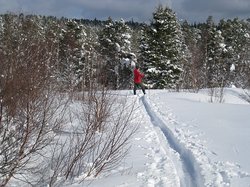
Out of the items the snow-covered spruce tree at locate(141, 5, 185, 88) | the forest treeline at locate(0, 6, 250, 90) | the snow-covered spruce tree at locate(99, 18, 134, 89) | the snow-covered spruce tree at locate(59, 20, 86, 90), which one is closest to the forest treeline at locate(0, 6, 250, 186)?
the forest treeline at locate(0, 6, 250, 90)

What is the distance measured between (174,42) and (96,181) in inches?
1187

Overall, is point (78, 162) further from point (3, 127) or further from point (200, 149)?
point (200, 149)

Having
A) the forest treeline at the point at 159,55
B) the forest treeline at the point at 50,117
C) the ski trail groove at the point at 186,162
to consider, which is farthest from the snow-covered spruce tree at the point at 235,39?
the forest treeline at the point at 50,117

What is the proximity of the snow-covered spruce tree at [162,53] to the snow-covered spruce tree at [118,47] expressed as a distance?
3975mm

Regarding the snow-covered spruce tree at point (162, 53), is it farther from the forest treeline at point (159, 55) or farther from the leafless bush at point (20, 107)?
the leafless bush at point (20, 107)

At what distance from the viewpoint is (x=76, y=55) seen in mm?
37344

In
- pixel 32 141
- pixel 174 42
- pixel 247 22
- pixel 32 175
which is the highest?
pixel 247 22

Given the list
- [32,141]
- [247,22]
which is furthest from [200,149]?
[247,22]

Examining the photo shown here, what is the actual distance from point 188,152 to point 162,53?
27.7 m

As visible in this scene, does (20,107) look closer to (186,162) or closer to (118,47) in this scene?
(186,162)

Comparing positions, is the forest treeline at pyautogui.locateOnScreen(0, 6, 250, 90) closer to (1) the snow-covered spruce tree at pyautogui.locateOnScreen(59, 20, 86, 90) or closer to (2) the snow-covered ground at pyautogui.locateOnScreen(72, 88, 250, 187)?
(1) the snow-covered spruce tree at pyautogui.locateOnScreen(59, 20, 86, 90)

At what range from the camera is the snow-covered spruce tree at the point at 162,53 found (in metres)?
35.1

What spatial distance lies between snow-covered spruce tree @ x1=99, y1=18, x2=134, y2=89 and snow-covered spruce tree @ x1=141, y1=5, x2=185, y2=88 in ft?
13.0

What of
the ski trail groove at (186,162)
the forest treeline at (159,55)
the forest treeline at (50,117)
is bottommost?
the ski trail groove at (186,162)
